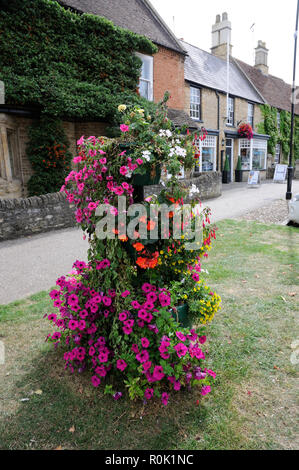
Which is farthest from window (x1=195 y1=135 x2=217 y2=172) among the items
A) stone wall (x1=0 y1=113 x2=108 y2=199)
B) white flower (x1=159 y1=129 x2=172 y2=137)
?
white flower (x1=159 y1=129 x2=172 y2=137)

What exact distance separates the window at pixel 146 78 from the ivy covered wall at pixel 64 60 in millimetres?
1417

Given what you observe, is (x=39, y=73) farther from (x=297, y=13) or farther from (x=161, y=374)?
(x=161, y=374)

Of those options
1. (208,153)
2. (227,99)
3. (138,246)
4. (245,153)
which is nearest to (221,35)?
(227,99)

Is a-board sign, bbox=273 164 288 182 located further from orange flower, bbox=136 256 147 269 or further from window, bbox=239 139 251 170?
orange flower, bbox=136 256 147 269

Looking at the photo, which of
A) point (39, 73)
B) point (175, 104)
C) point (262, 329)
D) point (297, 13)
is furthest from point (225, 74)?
point (262, 329)

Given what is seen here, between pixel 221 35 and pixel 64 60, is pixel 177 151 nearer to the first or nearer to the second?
pixel 64 60

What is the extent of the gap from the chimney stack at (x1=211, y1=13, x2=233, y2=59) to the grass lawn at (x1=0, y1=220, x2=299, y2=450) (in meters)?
25.7

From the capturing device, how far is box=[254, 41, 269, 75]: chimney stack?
29281mm

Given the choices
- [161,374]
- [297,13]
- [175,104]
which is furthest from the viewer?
[175,104]

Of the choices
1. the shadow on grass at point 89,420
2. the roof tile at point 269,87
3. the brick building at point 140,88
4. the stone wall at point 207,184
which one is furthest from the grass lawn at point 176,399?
the roof tile at point 269,87

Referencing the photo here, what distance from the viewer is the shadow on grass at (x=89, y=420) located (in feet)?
7.67

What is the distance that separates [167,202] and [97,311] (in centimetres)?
123

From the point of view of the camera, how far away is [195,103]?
19766mm

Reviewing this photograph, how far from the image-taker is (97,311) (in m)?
3.02
